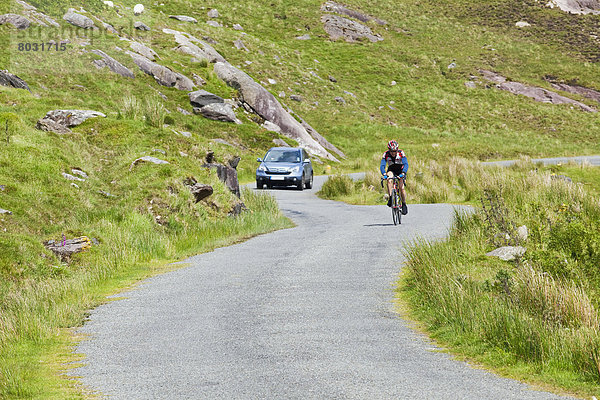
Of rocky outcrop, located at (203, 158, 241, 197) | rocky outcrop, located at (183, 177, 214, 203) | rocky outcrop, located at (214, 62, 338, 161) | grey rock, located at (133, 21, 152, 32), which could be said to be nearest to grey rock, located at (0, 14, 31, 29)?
rocky outcrop, located at (214, 62, 338, 161)

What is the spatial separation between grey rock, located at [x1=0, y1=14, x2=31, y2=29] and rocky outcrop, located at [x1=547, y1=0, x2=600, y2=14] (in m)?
83.0

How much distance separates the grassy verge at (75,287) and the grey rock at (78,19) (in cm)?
2539

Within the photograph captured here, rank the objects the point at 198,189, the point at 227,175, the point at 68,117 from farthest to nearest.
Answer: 1. the point at 68,117
2. the point at 227,175
3. the point at 198,189

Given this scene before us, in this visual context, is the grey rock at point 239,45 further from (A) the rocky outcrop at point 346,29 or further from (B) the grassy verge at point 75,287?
(B) the grassy verge at point 75,287

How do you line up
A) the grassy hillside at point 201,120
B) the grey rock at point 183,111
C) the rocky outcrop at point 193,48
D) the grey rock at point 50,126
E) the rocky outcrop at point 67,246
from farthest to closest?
1. the rocky outcrop at point 193,48
2. the grey rock at point 183,111
3. the grey rock at point 50,126
4. the rocky outcrop at point 67,246
5. the grassy hillside at point 201,120

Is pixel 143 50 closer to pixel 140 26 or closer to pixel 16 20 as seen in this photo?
pixel 16 20

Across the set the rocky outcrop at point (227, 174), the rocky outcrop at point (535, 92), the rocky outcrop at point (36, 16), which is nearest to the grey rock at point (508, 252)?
the rocky outcrop at point (227, 174)

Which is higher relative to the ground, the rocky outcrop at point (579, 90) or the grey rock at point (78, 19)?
the grey rock at point (78, 19)

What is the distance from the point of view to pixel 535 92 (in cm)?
6906

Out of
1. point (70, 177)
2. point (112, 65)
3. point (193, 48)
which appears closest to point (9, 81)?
point (70, 177)

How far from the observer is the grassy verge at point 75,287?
6164 mm

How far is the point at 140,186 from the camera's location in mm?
16281

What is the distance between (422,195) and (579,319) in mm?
18571

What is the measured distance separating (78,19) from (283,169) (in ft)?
62.3
